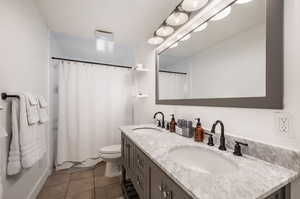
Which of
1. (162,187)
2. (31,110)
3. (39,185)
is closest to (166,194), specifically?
(162,187)

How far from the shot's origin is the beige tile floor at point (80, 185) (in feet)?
5.18

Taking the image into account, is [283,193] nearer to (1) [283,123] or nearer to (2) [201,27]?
(1) [283,123]

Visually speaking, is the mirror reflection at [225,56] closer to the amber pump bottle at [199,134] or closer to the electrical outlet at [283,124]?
the electrical outlet at [283,124]

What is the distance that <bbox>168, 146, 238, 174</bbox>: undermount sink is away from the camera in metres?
0.85

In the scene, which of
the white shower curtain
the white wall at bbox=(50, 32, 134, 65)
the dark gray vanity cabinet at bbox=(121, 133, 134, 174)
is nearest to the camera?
the dark gray vanity cabinet at bbox=(121, 133, 134, 174)

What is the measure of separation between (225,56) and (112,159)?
1.90 metres

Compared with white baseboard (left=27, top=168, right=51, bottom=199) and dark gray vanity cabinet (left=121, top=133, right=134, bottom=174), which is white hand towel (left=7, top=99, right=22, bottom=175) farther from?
dark gray vanity cabinet (left=121, top=133, right=134, bottom=174)

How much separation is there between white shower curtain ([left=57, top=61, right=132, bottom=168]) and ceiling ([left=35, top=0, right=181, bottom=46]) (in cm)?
67

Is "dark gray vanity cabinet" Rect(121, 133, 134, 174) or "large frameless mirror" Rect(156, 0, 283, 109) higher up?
"large frameless mirror" Rect(156, 0, 283, 109)

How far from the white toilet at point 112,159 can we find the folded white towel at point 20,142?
0.88 metres

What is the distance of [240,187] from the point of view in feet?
1.71

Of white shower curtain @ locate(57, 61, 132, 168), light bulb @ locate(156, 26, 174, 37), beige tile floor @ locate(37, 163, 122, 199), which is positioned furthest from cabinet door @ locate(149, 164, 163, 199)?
white shower curtain @ locate(57, 61, 132, 168)

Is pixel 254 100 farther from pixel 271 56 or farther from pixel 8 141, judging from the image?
pixel 8 141

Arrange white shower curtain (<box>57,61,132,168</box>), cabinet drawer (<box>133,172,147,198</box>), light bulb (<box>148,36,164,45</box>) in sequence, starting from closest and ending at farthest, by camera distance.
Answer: cabinet drawer (<box>133,172,147,198</box>) < light bulb (<box>148,36,164,45</box>) < white shower curtain (<box>57,61,132,168</box>)
